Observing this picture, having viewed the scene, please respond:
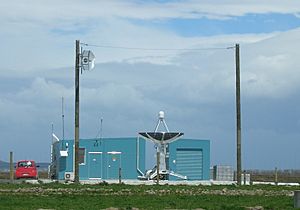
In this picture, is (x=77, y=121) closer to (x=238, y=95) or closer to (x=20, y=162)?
(x=238, y=95)

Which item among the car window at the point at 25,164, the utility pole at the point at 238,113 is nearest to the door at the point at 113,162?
the car window at the point at 25,164

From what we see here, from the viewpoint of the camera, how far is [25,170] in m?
68.0

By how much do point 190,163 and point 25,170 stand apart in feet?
44.8

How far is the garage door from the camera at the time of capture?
217 ft

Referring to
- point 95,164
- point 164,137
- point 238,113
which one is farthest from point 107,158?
point 238,113

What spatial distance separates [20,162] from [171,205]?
41.9m

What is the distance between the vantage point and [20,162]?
225 feet

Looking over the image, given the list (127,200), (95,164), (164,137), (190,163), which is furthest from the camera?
(190,163)

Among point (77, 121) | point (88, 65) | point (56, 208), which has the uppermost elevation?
point (88, 65)

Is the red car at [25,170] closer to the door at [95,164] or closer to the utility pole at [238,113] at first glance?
the door at [95,164]

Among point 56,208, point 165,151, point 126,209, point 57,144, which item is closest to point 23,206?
point 56,208

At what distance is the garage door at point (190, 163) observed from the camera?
66250 millimetres

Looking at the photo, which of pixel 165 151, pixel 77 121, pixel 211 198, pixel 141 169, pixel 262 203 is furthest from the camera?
pixel 141 169

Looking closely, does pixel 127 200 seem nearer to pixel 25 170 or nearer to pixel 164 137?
pixel 164 137
